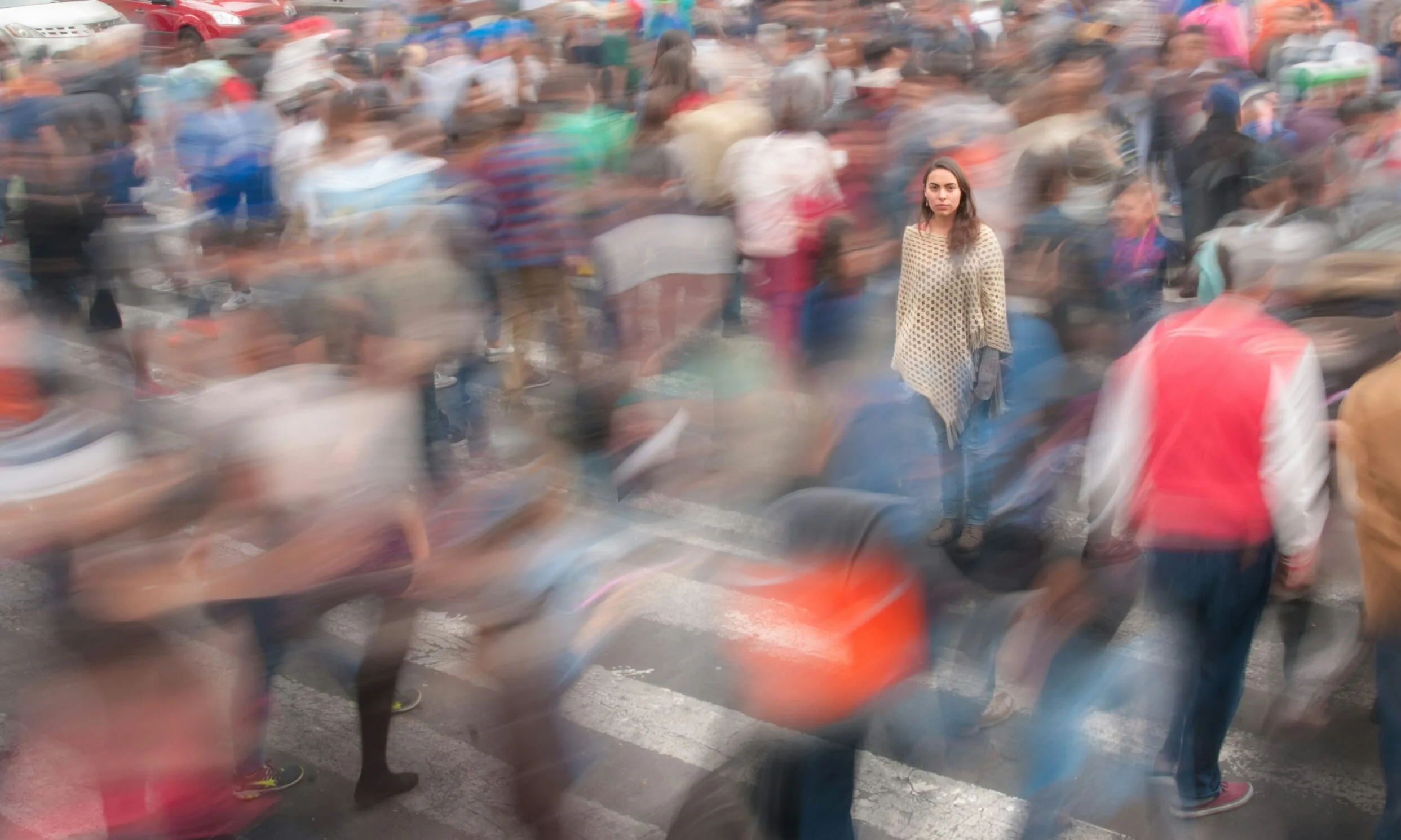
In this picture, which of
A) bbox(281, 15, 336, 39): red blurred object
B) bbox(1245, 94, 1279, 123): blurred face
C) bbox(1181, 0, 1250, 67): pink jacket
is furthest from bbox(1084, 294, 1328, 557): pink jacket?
bbox(281, 15, 336, 39): red blurred object

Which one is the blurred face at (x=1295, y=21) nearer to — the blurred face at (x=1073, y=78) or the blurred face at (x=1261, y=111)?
the blurred face at (x=1261, y=111)

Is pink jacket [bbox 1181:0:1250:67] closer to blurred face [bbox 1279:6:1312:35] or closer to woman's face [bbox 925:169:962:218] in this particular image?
blurred face [bbox 1279:6:1312:35]

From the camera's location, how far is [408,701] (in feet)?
17.8

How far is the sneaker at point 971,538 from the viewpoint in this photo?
18.8ft

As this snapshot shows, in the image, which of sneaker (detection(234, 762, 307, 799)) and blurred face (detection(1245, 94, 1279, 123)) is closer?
sneaker (detection(234, 762, 307, 799))

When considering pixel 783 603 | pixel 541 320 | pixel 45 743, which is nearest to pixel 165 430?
pixel 45 743

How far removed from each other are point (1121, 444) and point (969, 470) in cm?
201

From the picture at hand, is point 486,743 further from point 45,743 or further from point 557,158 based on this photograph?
point 557,158

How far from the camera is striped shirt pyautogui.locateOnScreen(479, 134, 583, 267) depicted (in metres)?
7.45

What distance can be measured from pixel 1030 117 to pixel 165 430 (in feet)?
17.8

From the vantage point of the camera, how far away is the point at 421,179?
23.7 feet

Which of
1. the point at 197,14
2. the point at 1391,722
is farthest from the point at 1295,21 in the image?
the point at 197,14

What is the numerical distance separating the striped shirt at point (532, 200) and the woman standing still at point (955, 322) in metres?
2.32

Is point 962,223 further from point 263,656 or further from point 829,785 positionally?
point 263,656
